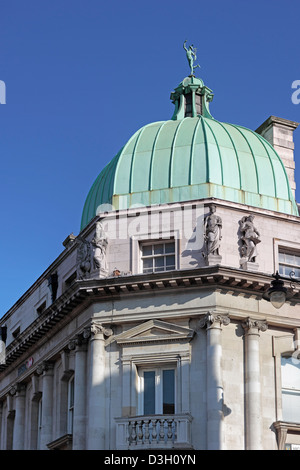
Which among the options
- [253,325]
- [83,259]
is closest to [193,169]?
[83,259]

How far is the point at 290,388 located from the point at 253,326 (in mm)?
2969

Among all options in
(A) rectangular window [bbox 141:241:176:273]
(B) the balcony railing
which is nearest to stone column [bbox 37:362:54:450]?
(B) the balcony railing

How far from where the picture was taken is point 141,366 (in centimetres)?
4012

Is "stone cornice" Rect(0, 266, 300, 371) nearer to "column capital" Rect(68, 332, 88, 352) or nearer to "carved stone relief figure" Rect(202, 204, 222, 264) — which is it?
"carved stone relief figure" Rect(202, 204, 222, 264)

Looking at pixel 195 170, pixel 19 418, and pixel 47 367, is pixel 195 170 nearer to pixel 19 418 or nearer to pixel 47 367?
pixel 47 367

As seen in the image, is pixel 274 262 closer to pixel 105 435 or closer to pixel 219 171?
pixel 219 171

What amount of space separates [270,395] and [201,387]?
2929 mm

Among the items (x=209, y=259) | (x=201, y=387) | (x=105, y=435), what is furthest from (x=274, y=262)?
(x=105, y=435)

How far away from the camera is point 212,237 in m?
40.4

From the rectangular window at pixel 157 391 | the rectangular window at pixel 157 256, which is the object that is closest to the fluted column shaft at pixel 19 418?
the rectangular window at pixel 157 391

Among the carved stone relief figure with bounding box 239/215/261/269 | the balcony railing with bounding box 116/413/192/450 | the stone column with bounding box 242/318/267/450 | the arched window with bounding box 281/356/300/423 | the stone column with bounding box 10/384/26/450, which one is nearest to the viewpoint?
the balcony railing with bounding box 116/413/192/450

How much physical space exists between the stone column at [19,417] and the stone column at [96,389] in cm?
937

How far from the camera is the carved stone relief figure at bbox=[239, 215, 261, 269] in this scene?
134 ft

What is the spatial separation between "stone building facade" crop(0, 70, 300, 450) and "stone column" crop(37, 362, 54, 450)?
6cm
